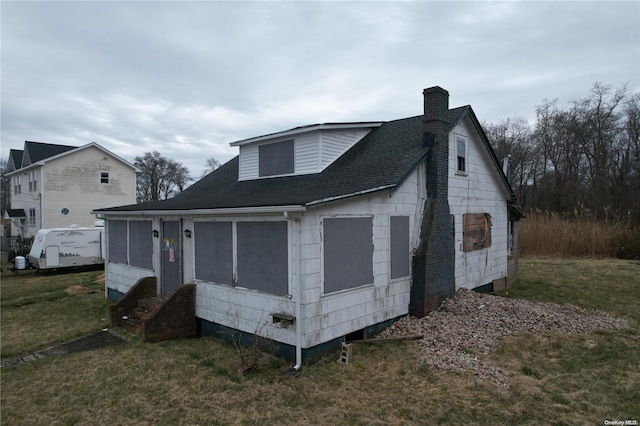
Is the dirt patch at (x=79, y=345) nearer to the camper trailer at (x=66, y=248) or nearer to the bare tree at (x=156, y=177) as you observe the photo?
the camper trailer at (x=66, y=248)

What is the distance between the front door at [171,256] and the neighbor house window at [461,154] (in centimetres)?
743

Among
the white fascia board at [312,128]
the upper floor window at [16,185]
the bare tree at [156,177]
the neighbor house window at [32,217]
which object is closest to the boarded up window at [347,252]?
the white fascia board at [312,128]

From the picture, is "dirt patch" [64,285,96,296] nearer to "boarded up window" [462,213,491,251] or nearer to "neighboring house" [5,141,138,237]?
"boarded up window" [462,213,491,251]

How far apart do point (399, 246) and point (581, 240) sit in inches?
654

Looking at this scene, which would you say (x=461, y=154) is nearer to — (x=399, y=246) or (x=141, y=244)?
(x=399, y=246)

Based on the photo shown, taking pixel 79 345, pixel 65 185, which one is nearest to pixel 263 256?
pixel 79 345

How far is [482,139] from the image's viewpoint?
11383 millimetres

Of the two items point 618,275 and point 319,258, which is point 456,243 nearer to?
point 319,258

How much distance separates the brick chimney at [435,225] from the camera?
28.9 feet

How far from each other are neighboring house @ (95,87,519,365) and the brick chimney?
31 mm

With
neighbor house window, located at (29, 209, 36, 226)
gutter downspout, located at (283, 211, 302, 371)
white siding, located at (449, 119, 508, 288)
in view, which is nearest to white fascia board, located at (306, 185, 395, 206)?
gutter downspout, located at (283, 211, 302, 371)

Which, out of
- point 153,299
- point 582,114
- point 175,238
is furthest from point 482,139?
point 582,114

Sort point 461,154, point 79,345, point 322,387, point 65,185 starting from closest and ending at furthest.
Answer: point 322,387 < point 79,345 < point 461,154 < point 65,185

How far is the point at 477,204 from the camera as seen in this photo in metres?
11.6
